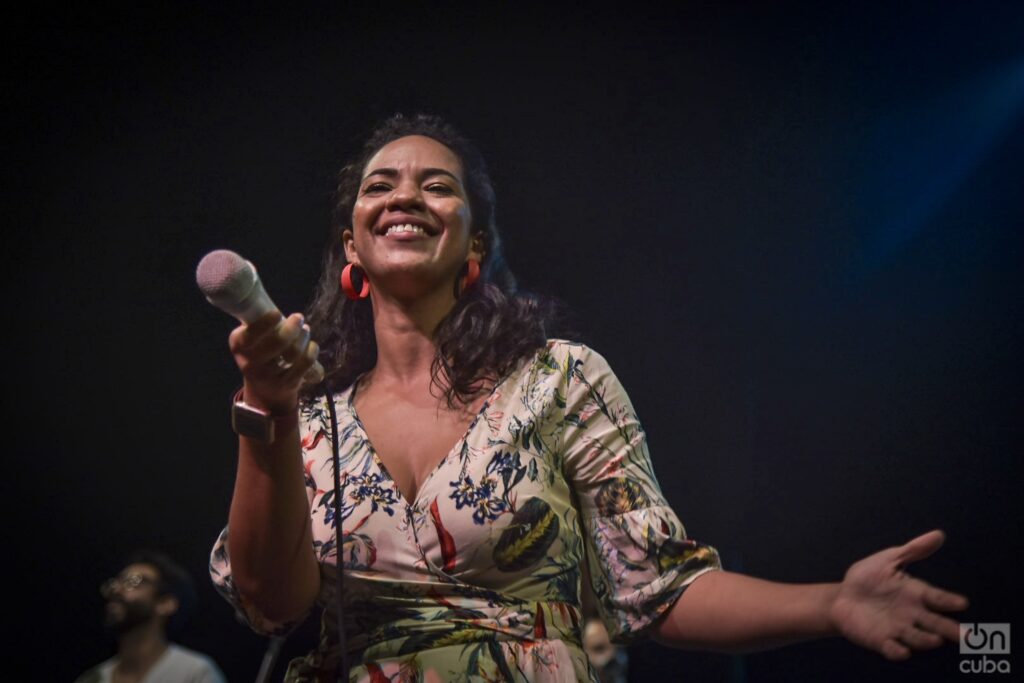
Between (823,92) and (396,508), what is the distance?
1.66 m

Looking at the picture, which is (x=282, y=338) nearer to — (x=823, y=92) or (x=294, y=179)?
(x=294, y=179)

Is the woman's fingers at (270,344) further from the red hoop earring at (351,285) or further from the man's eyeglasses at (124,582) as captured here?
the man's eyeglasses at (124,582)

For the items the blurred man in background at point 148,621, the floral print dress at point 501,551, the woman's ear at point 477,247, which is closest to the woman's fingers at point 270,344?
the floral print dress at point 501,551

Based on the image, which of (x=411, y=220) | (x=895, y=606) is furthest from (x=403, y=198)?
(x=895, y=606)

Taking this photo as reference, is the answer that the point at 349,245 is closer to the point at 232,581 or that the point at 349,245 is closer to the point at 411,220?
the point at 411,220

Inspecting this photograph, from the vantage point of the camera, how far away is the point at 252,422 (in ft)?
3.39

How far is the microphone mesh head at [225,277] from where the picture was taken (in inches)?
34.6

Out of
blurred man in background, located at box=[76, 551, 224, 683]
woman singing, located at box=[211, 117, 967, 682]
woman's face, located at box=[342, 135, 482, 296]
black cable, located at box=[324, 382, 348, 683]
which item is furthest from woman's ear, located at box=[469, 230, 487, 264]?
blurred man in background, located at box=[76, 551, 224, 683]

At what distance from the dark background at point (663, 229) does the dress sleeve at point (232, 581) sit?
3.47 feet

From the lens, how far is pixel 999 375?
2363 millimetres

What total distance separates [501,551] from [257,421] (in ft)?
1.10

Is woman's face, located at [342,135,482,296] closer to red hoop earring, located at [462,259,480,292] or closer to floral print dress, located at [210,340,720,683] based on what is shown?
red hoop earring, located at [462,259,480,292]

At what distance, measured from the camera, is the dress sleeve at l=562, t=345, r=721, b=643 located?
3.83ft

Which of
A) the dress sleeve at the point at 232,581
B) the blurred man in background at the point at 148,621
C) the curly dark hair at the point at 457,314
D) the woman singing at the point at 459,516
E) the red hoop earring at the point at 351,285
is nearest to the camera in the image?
the woman singing at the point at 459,516
